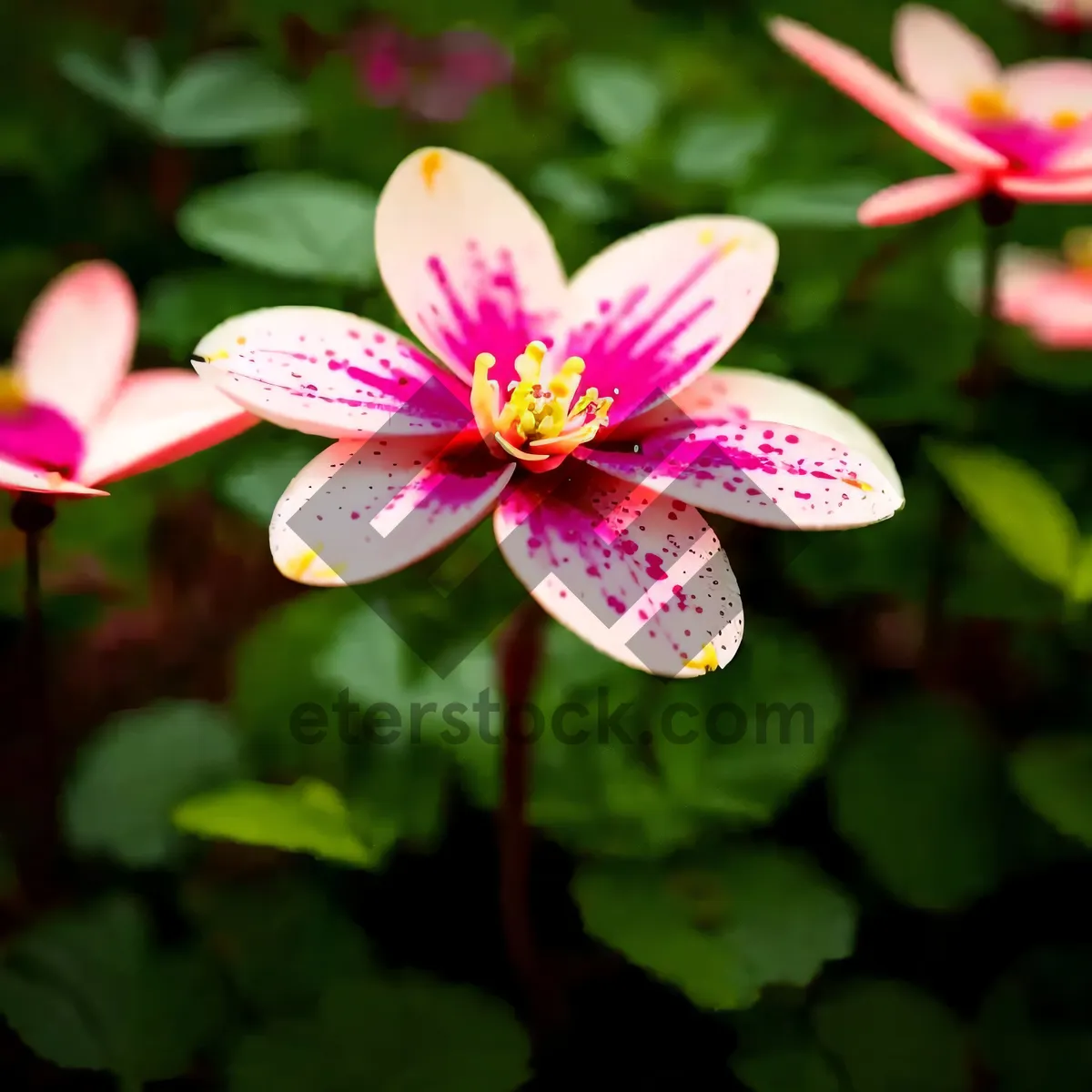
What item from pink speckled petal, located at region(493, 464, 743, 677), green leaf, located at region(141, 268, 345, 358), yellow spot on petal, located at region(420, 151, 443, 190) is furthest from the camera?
green leaf, located at region(141, 268, 345, 358)

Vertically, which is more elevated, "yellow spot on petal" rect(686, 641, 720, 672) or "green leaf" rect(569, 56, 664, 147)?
"green leaf" rect(569, 56, 664, 147)

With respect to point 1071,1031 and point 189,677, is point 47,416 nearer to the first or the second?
point 189,677

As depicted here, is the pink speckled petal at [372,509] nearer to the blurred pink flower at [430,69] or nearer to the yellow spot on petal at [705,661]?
the yellow spot on petal at [705,661]

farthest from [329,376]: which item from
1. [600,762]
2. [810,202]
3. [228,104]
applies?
[228,104]

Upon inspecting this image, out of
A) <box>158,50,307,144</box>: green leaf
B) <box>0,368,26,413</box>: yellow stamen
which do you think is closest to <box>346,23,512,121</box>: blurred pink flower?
<box>158,50,307,144</box>: green leaf

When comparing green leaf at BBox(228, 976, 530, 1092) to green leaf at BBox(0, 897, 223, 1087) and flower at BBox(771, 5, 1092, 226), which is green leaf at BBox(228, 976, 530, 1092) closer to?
green leaf at BBox(0, 897, 223, 1087)

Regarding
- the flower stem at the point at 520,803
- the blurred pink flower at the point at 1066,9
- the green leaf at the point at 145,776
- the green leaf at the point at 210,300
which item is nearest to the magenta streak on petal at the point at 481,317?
the flower stem at the point at 520,803

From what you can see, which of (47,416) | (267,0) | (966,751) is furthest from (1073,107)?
(267,0)

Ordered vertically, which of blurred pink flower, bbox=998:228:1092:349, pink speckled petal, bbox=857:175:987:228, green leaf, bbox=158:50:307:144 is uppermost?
Result: pink speckled petal, bbox=857:175:987:228

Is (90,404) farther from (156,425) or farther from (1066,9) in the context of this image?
(1066,9)
